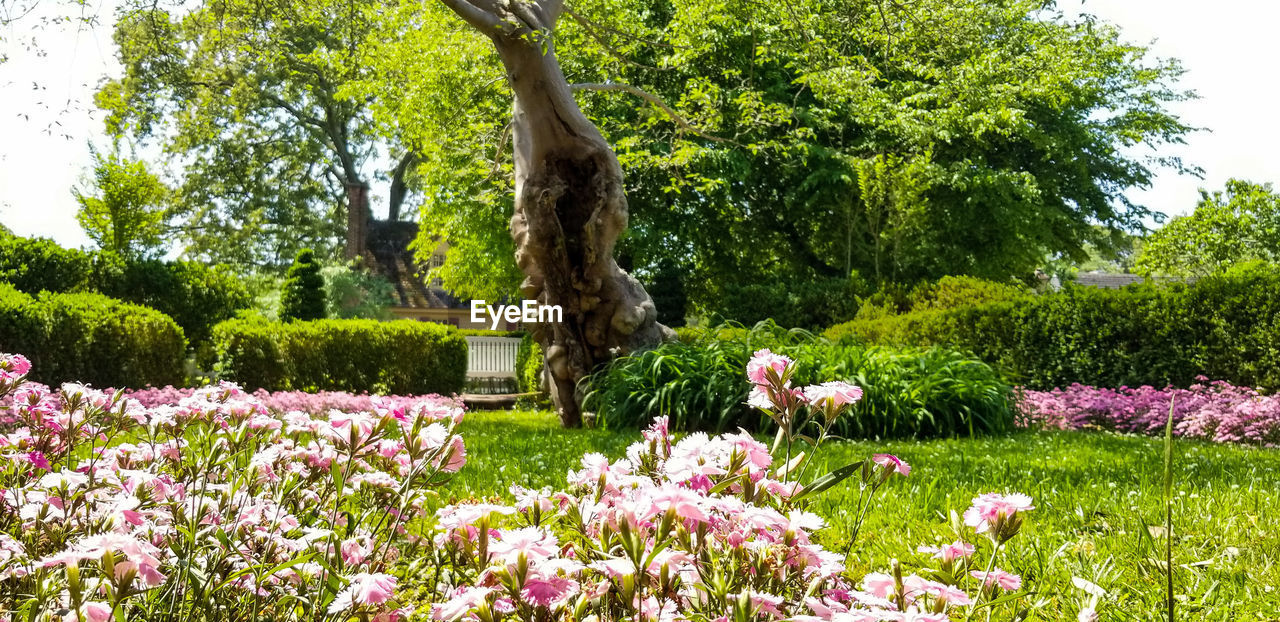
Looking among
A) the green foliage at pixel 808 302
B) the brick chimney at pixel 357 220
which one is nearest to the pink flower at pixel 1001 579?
the green foliage at pixel 808 302

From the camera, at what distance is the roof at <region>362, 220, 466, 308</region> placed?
107 feet

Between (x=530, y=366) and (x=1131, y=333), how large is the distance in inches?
315

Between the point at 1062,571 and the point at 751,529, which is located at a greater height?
the point at 751,529

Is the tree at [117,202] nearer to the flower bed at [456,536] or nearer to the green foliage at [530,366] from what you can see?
the green foliage at [530,366]

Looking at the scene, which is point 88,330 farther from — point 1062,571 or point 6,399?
point 1062,571

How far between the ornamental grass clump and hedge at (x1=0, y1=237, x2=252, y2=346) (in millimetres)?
15172

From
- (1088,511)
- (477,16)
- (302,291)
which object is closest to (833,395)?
(1088,511)

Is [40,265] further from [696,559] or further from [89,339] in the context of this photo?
[696,559]

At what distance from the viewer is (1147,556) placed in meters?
2.44

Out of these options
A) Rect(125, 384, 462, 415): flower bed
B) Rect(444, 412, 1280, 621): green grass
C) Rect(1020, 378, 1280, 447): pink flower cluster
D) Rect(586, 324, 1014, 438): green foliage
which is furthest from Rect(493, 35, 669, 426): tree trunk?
Rect(1020, 378, 1280, 447): pink flower cluster

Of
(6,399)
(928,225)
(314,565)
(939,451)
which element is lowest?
(939,451)

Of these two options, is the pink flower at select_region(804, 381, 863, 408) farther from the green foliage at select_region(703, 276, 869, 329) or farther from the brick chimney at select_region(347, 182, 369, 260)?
the brick chimney at select_region(347, 182, 369, 260)

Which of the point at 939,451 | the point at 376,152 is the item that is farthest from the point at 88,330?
the point at 376,152

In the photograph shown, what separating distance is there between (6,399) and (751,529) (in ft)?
7.59
